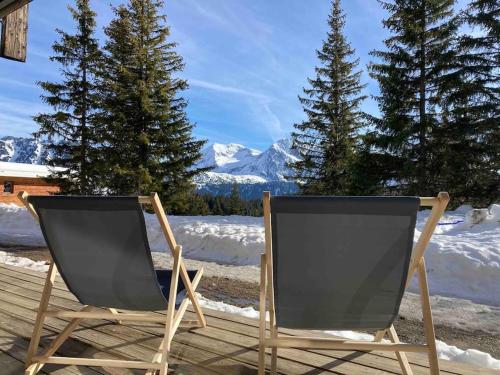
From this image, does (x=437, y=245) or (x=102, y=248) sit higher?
(x=102, y=248)

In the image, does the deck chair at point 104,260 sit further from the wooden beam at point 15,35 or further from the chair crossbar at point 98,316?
the wooden beam at point 15,35

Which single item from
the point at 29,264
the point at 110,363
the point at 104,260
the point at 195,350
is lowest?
the point at 29,264

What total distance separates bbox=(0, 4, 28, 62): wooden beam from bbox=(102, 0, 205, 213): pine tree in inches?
472

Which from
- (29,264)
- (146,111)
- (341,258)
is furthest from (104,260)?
(146,111)

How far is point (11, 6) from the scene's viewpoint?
4145 mm

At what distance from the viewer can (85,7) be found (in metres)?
19.4

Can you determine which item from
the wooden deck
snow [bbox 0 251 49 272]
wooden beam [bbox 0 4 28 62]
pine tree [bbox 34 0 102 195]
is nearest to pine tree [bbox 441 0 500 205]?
snow [bbox 0 251 49 272]

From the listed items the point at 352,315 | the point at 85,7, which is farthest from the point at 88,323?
the point at 85,7

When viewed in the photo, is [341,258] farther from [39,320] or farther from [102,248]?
[39,320]

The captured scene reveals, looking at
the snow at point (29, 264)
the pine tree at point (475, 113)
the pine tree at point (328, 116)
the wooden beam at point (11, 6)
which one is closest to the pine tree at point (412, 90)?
the pine tree at point (475, 113)

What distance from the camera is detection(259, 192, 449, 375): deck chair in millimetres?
1800

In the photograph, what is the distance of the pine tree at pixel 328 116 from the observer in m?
20.3

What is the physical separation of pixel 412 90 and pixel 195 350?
51.4ft

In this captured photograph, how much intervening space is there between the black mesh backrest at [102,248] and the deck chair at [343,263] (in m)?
0.69
